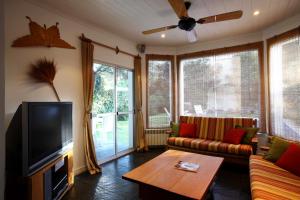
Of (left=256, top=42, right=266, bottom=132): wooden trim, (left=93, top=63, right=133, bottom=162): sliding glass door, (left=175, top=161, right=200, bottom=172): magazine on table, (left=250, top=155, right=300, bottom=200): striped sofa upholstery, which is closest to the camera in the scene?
(left=250, top=155, right=300, bottom=200): striped sofa upholstery

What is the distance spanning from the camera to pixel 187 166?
221 centimetres

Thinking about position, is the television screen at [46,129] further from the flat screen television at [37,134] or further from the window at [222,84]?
the window at [222,84]

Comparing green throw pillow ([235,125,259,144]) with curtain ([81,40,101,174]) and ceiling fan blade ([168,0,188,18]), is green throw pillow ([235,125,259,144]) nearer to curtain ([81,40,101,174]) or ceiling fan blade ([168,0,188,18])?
ceiling fan blade ([168,0,188,18])

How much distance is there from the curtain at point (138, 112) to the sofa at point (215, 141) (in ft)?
2.73

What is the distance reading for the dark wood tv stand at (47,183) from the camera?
5.71 ft

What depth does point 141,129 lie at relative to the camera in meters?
4.42

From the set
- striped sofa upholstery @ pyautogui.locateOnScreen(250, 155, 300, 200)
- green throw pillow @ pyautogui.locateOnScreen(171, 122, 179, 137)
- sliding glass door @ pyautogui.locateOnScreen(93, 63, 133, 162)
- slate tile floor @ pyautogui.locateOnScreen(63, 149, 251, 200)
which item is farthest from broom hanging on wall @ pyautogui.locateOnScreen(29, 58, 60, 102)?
striped sofa upholstery @ pyautogui.locateOnScreen(250, 155, 300, 200)

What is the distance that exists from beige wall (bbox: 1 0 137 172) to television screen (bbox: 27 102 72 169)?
1.24 feet

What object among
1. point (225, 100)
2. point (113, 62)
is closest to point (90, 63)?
point (113, 62)

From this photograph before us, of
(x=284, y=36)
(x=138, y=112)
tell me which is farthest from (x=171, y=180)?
(x=284, y=36)

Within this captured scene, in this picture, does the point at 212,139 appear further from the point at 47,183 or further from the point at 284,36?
the point at 47,183

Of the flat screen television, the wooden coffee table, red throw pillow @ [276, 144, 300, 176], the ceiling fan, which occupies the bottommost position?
the wooden coffee table

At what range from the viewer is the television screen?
1839 millimetres

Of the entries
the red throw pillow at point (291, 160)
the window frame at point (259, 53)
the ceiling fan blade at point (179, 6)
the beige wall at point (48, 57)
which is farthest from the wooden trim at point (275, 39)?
the beige wall at point (48, 57)
